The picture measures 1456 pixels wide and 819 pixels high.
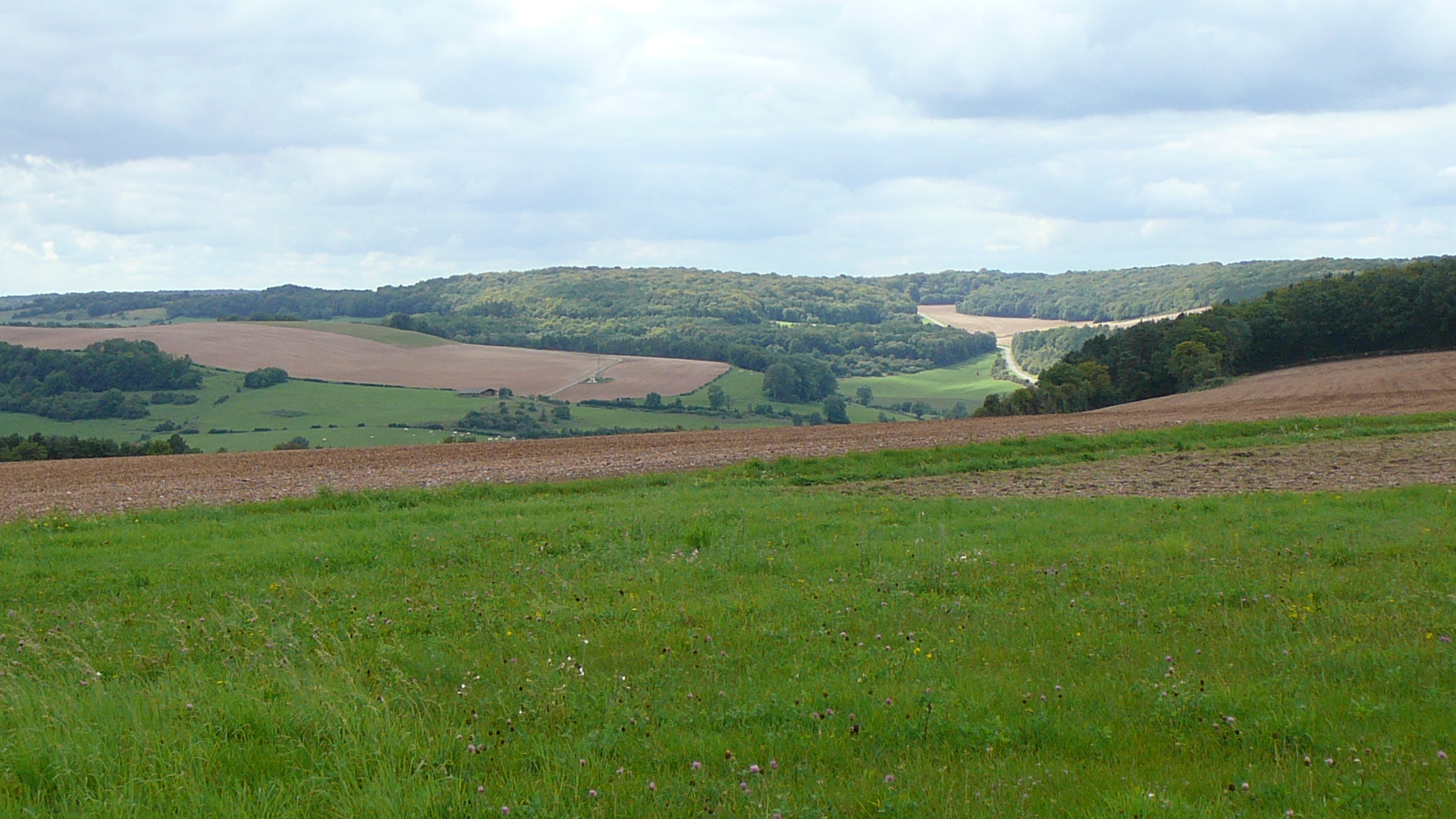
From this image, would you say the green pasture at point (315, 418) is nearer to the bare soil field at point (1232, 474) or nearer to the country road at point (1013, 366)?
the country road at point (1013, 366)

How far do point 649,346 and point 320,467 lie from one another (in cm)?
8596

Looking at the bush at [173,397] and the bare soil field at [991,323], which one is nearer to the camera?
the bush at [173,397]

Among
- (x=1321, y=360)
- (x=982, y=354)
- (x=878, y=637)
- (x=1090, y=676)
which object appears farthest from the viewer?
(x=982, y=354)

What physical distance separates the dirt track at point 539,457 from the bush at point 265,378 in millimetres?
50336

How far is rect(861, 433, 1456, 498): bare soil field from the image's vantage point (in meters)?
18.6

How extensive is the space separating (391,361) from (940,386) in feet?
185

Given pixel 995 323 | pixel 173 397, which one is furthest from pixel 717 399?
pixel 995 323

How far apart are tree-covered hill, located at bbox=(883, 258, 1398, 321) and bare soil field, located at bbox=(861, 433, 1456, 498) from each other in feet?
304

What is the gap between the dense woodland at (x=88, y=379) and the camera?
68.5m

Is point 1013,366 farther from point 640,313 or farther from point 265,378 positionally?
point 265,378

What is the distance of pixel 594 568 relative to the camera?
12.3 metres

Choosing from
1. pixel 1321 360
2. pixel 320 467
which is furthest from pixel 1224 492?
pixel 1321 360

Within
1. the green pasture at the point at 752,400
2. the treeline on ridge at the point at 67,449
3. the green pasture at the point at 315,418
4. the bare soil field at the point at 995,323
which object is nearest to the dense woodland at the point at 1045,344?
the bare soil field at the point at 995,323

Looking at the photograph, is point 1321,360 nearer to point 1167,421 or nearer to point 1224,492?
point 1167,421
